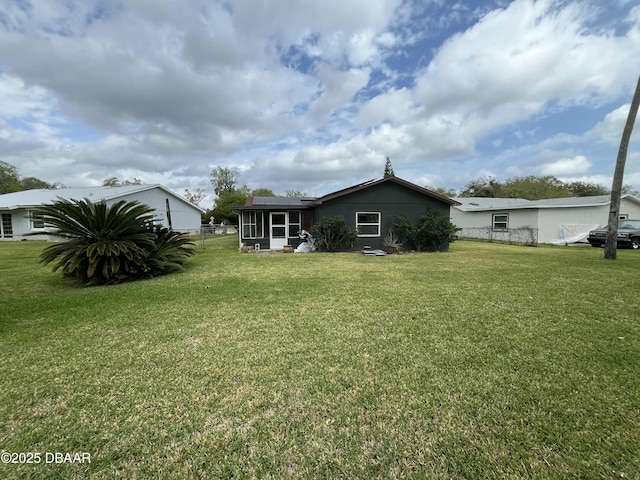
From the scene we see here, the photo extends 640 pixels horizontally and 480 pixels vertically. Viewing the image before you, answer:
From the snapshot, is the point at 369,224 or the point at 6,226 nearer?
the point at 369,224

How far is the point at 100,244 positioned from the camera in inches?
266

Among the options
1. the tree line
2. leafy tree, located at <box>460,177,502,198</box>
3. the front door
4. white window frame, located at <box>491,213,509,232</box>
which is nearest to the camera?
the front door

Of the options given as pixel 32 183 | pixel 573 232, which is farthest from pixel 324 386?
pixel 32 183

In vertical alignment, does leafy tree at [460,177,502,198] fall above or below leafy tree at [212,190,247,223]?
above

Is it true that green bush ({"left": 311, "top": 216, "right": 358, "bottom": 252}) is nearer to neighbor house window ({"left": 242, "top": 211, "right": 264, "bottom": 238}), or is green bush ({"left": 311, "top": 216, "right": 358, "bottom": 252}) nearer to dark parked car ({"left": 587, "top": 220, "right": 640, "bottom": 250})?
neighbor house window ({"left": 242, "top": 211, "right": 264, "bottom": 238})

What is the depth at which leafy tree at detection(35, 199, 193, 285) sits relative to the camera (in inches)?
263

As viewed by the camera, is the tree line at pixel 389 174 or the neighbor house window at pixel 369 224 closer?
the neighbor house window at pixel 369 224

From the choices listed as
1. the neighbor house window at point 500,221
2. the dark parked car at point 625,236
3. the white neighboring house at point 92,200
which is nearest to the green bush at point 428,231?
the dark parked car at point 625,236

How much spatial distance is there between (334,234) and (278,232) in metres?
3.13

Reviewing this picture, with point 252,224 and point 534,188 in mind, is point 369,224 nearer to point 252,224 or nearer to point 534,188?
point 252,224

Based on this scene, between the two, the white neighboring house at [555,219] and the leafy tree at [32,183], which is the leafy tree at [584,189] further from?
the leafy tree at [32,183]

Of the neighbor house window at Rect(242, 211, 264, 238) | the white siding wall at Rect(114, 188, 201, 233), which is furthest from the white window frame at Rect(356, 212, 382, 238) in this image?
the white siding wall at Rect(114, 188, 201, 233)

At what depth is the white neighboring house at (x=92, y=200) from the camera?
66.0 ft

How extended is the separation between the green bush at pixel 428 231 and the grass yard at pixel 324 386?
325 inches
